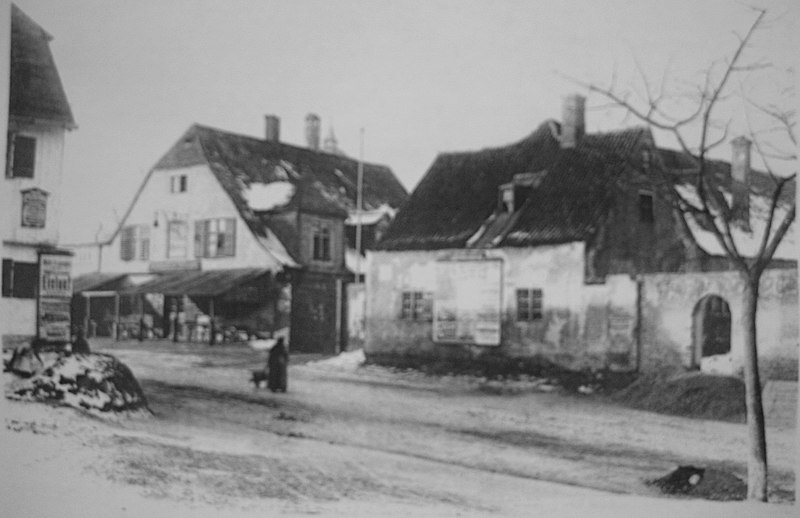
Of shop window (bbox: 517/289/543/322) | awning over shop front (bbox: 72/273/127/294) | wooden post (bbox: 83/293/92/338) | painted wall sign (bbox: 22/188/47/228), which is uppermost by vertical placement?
painted wall sign (bbox: 22/188/47/228)

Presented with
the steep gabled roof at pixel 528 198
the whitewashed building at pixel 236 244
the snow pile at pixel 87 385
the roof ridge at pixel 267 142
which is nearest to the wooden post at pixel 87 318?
the whitewashed building at pixel 236 244

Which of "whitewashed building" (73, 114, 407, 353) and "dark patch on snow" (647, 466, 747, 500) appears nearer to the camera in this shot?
"dark patch on snow" (647, 466, 747, 500)

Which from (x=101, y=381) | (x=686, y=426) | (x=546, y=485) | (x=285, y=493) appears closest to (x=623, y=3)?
(x=686, y=426)

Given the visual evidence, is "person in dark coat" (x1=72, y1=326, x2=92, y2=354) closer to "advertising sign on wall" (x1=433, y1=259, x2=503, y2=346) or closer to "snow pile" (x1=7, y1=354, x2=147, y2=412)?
"snow pile" (x1=7, y1=354, x2=147, y2=412)

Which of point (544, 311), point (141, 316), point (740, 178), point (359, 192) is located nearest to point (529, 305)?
point (544, 311)

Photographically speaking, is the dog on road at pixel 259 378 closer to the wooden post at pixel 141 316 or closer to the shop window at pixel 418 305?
the wooden post at pixel 141 316

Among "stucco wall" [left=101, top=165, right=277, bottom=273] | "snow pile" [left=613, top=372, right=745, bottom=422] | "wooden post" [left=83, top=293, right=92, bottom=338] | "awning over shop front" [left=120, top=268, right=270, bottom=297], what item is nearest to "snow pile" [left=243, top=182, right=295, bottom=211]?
"stucco wall" [left=101, top=165, right=277, bottom=273]
